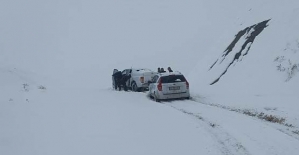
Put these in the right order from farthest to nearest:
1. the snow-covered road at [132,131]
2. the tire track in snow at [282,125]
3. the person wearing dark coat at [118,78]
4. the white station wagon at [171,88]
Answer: the person wearing dark coat at [118,78] → the white station wagon at [171,88] → the tire track in snow at [282,125] → the snow-covered road at [132,131]

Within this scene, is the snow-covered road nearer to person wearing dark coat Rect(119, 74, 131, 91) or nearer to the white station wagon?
the white station wagon

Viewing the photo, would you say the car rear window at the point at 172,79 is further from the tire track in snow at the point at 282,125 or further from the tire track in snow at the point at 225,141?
the tire track in snow at the point at 225,141

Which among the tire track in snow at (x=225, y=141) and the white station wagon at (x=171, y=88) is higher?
the white station wagon at (x=171, y=88)

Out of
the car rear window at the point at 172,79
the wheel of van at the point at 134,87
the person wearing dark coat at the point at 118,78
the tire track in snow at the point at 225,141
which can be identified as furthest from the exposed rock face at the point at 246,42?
the tire track in snow at the point at 225,141

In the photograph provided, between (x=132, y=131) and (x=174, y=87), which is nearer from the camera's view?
(x=132, y=131)

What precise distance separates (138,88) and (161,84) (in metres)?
5.54

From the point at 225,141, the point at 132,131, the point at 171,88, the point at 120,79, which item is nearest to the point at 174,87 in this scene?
the point at 171,88

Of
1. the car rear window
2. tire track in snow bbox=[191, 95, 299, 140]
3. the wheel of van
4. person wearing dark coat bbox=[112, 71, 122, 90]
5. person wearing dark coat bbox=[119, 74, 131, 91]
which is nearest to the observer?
tire track in snow bbox=[191, 95, 299, 140]

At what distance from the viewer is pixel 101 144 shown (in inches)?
332

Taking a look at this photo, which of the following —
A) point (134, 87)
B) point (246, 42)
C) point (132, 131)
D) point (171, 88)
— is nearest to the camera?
point (132, 131)

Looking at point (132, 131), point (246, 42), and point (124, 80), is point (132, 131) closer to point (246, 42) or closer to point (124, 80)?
point (124, 80)

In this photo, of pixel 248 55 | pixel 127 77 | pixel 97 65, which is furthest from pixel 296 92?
pixel 97 65

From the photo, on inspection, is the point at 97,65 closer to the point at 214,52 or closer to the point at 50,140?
the point at 214,52

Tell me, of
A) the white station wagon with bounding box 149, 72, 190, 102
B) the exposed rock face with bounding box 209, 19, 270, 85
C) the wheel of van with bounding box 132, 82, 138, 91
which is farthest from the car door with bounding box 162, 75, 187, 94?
the wheel of van with bounding box 132, 82, 138, 91
